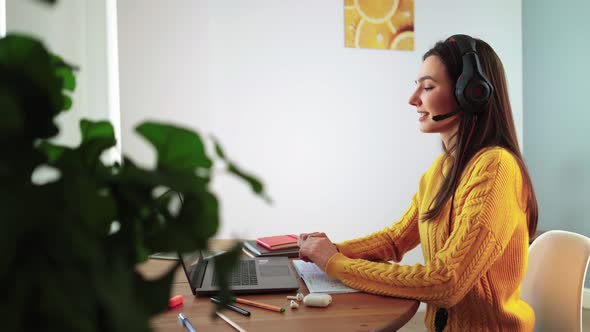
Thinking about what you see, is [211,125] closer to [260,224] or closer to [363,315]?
[260,224]

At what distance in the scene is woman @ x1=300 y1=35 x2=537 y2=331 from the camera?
3.33ft

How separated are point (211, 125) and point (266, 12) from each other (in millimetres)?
763

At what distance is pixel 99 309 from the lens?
0.77 feet

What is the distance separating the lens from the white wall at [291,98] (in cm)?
274

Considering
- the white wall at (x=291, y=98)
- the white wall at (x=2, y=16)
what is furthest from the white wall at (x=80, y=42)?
the white wall at (x=291, y=98)

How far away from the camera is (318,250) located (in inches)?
45.8

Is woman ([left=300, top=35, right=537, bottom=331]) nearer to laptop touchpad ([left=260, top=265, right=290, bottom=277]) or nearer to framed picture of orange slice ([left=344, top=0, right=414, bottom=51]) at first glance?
laptop touchpad ([left=260, top=265, right=290, bottom=277])

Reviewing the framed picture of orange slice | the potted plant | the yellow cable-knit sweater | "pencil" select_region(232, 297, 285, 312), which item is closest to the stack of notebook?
the yellow cable-knit sweater

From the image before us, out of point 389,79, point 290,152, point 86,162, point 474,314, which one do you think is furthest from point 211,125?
point 86,162

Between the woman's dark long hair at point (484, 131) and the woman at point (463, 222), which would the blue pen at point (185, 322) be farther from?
the woman's dark long hair at point (484, 131)

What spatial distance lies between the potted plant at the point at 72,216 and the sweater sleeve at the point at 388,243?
1099 mm

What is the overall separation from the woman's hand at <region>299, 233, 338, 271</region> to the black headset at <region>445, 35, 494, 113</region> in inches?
19.9

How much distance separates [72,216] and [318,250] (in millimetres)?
965

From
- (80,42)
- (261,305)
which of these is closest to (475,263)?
(261,305)
